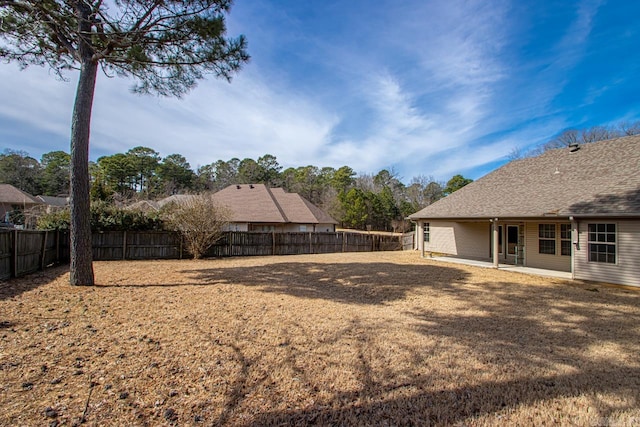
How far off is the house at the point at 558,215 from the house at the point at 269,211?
9.87 meters

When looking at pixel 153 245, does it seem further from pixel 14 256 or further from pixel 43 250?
pixel 14 256

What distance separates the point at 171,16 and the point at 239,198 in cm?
1755

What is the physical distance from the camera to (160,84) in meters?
9.10

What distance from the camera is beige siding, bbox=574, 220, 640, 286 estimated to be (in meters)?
8.91

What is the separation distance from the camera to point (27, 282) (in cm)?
775

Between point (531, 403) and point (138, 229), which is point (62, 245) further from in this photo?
point (531, 403)

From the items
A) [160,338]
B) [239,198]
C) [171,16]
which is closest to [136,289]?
[160,338]

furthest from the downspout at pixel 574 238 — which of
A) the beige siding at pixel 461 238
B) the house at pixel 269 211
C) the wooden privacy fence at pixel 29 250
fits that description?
the house at pixel 269 211

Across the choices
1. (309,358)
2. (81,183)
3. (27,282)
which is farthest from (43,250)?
(309,358)

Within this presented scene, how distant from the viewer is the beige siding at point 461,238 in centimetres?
1535

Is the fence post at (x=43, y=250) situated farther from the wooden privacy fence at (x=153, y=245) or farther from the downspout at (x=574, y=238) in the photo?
the downspout at (x=574, y=238)

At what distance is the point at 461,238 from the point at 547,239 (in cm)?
418

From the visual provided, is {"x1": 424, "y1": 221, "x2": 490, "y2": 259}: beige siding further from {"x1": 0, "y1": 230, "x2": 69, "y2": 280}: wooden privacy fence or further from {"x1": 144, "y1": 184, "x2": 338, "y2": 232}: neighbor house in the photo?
{"x1": 0, "y1": 230, "x2": 69, "y2": 280}: wooden privacy fence

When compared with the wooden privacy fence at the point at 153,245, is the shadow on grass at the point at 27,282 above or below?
below
